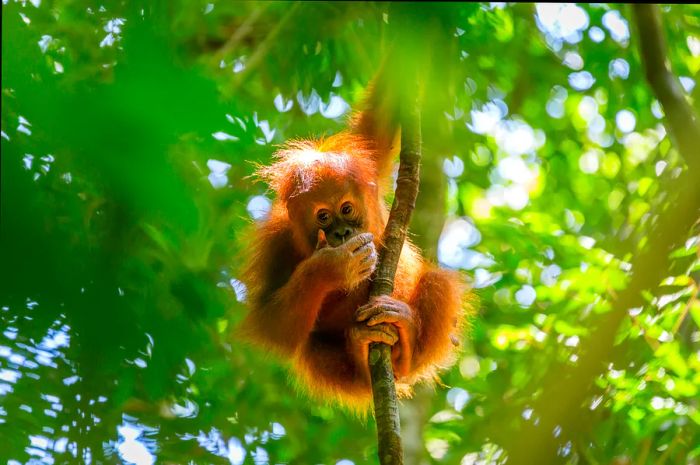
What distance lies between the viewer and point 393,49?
225 centimetres

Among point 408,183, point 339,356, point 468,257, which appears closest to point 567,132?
point 468,257

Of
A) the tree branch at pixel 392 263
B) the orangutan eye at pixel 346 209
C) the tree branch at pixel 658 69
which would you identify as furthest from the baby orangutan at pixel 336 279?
the tree branch at pixel 658 69

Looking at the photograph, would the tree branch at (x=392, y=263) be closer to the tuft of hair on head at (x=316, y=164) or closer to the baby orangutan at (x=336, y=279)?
the baby orangutan at (x=336, y=279)

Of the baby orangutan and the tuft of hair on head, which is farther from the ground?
the tuft of hair on head

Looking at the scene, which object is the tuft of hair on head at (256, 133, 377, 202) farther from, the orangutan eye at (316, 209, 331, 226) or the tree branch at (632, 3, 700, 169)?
the tree branch at (632, 3, 700, 169)

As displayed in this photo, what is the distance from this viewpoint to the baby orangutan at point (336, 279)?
5145mm

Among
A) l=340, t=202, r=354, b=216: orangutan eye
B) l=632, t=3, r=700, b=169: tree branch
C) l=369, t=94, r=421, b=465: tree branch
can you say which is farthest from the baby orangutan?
l=632, t=3, r=700, b=169: tree branch

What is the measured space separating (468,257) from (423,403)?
195 centimetres

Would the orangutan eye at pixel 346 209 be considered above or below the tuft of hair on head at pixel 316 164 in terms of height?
below

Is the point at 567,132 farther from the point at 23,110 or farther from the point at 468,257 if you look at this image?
the point at 23,110

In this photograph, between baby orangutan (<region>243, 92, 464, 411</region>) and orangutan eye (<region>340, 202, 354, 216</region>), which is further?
orangutan eye (<region>340, 202, 354, 216</region>)

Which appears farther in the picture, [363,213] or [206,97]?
[363,213]

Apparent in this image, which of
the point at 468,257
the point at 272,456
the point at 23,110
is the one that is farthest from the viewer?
the point at 468,257

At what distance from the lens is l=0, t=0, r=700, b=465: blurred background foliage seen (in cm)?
112
